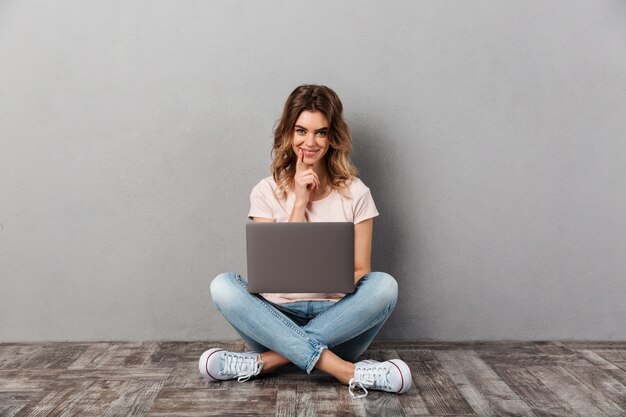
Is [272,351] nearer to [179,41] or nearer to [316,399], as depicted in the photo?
[316,399]

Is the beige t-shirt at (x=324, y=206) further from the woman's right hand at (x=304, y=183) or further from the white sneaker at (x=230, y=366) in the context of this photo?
the white sneaker at (x=230, y=366)

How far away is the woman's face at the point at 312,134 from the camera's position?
237cm

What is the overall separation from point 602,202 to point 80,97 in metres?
2.03

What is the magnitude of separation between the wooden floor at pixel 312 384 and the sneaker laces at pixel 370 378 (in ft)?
0.08

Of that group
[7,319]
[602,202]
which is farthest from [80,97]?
[602,202]

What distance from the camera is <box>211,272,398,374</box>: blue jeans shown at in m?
2.13

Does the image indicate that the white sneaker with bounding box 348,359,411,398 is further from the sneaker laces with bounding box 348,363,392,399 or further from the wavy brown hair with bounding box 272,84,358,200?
the wavy brown hair with bounding box 272,84,358,200

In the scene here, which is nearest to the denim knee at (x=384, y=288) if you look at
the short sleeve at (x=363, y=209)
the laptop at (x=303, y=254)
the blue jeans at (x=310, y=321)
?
the blue jeans at (x=310, y=321)

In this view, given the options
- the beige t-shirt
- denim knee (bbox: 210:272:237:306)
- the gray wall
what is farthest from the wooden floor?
the beige t-shirt

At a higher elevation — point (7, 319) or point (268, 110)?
point (268, 110)

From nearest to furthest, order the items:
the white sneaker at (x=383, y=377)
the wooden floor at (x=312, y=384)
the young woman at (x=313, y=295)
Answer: the wooden floor at (x=312, y=384) < the white sneaker at (x=383, y=377) < the young woman at (x=313, y=295)

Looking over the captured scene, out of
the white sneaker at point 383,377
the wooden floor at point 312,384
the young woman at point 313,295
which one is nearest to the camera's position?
the wooden floor at point 312,384

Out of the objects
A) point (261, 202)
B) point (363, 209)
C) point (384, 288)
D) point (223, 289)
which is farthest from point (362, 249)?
point (223, 289)

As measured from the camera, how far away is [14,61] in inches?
104
